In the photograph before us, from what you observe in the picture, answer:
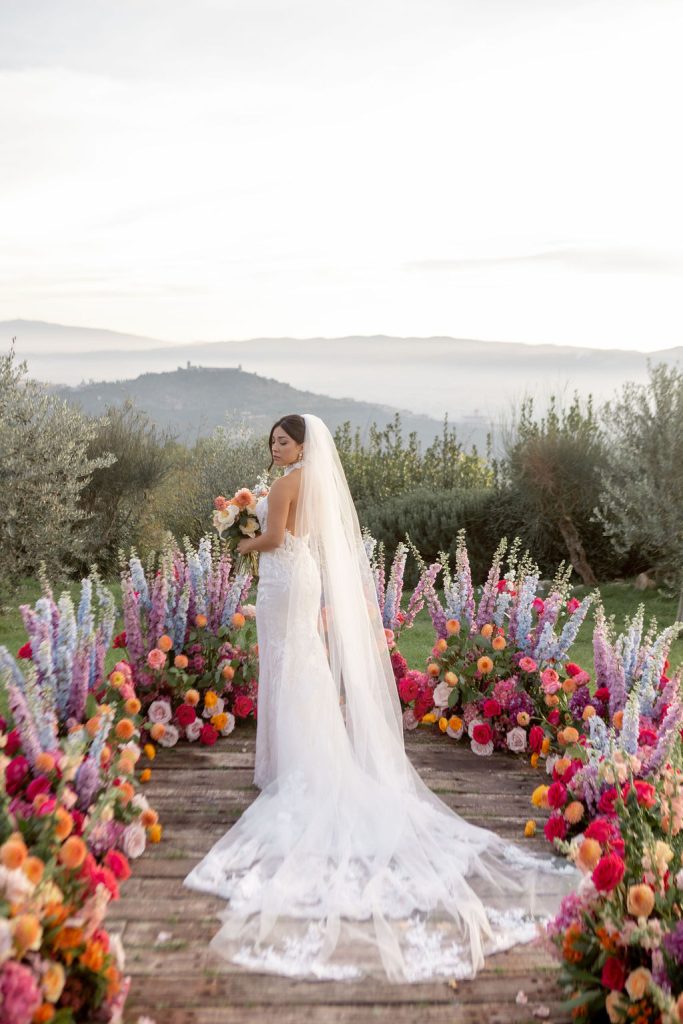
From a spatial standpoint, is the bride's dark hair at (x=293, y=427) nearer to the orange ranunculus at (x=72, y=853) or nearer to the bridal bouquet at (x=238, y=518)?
the bridal bouquet at (x=238, y=518)

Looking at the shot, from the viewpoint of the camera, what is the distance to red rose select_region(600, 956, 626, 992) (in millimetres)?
3086

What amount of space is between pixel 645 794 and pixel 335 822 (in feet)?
5.80

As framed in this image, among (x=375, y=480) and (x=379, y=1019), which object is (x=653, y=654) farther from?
(x=375, y=480)

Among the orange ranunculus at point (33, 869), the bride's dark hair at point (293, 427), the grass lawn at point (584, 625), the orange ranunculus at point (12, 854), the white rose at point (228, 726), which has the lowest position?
the grass lawn at point (584, 625)

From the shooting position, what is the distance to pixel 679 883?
3.15 metres

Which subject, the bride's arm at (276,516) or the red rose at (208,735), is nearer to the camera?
the bride's arm at (276,516)

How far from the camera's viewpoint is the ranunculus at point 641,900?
301 cm

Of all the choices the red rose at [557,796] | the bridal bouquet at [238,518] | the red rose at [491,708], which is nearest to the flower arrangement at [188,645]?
the bridal bouquet at [238,518]

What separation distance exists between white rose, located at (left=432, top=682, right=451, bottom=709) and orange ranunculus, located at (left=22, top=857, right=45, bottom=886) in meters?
3.99

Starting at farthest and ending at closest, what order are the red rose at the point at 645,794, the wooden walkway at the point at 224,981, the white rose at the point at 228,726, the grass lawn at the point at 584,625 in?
1. the grass lawn at the point at 584,625
2. the white rose at the point at 228,726
3. the red rose at the point at 645,794
4. the wooden walkway at the point at 224,981

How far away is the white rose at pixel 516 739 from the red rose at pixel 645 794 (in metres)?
2.18

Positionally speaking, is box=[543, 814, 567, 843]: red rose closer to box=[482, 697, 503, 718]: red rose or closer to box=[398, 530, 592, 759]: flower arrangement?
box=[398, 530, 592, 759]: flower arrangement

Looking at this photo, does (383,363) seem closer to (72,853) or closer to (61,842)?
(61,842)

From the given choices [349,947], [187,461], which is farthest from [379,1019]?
[187,461]
